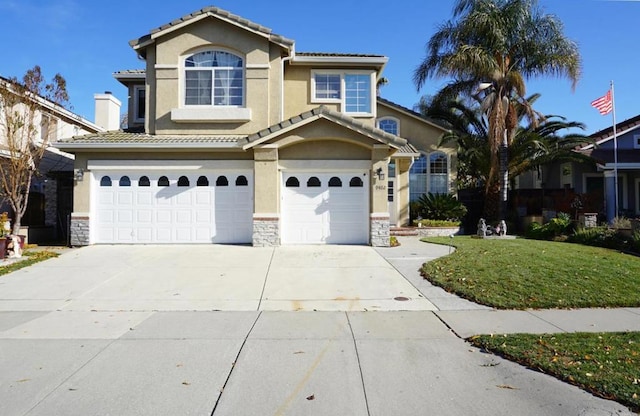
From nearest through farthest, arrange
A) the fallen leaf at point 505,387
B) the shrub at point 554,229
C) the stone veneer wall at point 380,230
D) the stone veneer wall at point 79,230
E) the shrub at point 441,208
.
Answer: the fallen leaf at point 505,387 < the stone veneer wall at point 380,230 < the stone veneer wall at point 79,230 < the shrub at point 554,229 < the shrub at point 441,208

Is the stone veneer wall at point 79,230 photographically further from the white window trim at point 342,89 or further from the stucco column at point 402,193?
the stucco column at point 402,193

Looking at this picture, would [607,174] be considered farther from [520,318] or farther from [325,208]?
[520,318]

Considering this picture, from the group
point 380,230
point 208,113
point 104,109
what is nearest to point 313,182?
point 380,230

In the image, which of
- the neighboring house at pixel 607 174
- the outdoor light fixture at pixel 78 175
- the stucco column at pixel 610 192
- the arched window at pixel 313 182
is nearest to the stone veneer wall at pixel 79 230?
the outdoor light fixture at pixel 78 175

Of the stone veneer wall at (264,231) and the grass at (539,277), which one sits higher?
the stone veneer wall at (264,231)

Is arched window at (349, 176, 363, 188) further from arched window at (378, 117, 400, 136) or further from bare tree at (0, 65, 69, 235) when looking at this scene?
bare tree at (0, 65, 69, 235)

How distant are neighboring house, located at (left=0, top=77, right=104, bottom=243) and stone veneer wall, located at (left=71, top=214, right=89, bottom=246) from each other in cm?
241

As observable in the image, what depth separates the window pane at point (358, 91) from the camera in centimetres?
1600

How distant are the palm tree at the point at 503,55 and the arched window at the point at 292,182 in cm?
919

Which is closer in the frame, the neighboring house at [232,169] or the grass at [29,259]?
the grass at [29,259]

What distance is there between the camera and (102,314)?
6.66m

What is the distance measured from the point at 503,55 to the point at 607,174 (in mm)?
7923

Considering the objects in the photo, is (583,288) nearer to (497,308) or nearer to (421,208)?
(497,308)

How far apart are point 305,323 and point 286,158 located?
7861 millimetres
